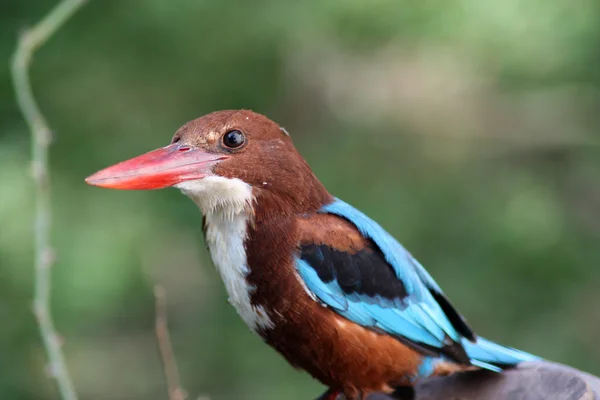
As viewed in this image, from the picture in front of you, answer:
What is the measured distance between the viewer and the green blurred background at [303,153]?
14.2 ft

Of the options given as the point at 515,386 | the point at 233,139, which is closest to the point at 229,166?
the point at 233,139

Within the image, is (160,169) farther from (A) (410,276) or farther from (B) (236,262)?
(A) (410,276)

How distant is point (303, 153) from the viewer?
5.21m

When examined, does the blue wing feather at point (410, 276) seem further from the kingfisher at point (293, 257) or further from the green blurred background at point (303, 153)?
the green blurred background at point (303, 153)

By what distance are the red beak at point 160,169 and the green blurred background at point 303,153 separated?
78.8 inches

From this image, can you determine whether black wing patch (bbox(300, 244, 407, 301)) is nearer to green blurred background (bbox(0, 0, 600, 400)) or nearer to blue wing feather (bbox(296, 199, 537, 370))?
blue wing feather (bbox(296, 199, 537, 370))

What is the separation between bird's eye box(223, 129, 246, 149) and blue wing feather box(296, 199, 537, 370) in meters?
0.32

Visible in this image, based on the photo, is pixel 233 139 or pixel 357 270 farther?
pixel 357 270

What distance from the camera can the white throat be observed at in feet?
7.65

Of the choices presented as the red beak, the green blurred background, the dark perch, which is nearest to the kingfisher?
the red beak

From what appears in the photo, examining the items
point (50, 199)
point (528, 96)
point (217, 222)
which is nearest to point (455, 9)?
point (528, 96)

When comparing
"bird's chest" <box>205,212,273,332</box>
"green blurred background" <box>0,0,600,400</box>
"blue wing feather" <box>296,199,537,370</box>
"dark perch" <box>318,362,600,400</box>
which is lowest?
"dark perch" <box>318,362,600,400</box>

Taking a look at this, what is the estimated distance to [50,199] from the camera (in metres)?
4.30

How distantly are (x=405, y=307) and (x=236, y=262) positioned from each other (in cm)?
54
